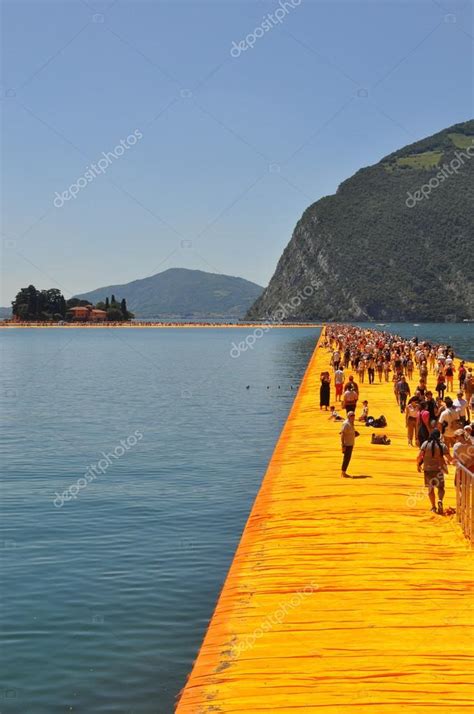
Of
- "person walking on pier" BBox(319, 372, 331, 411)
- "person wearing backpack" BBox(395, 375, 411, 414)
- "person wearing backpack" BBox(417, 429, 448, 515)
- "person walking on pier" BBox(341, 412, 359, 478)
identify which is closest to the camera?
"person wearing backpack" BBox(417, 429, 448, 515)

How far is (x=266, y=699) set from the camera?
7.71 meters

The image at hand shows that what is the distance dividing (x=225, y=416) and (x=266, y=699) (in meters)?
31.0

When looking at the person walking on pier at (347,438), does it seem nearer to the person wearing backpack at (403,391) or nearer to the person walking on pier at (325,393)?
the person wearing backpack at (403,391)

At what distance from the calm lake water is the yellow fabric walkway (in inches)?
46.6

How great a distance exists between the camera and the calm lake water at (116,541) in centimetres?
1034

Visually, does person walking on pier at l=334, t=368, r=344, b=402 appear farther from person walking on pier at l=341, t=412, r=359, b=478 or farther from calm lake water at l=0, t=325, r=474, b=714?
person walking on pier at l=341, t=412, r=359, b=478

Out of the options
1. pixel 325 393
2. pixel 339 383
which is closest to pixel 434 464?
pixel 325 393

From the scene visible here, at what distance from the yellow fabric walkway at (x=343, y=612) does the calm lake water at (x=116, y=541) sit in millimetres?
1183

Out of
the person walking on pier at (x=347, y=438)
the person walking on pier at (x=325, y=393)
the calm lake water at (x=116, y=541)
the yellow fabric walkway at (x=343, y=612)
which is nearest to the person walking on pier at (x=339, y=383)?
the person walking on pier at (x=325, y=393)

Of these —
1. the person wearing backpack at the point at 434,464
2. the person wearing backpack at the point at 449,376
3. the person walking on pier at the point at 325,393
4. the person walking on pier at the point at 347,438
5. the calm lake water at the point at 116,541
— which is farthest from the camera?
the person wearing backpack at the point at 449,376

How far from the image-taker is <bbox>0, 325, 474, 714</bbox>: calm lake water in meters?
10.3

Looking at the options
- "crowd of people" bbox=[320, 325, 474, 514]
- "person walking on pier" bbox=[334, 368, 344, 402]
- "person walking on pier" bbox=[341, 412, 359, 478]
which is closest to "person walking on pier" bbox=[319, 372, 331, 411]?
"crowd of people" bbox=[320, 325, 474, 514]

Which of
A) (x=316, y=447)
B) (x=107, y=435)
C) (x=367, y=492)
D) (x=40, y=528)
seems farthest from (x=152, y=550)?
(x=107, y=435)

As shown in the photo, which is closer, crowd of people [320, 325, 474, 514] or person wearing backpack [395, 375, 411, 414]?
crowd of people [320, 325, 474, 514]
